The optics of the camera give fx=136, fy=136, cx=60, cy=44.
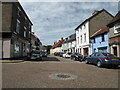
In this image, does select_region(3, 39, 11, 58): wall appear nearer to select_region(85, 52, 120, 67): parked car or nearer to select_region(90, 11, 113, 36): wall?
select_region(85, 52, 120, 67): parked car

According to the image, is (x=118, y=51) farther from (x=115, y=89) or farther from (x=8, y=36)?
(x=8, y=36)

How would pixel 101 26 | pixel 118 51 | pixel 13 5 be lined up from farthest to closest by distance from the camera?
pixel 101 26
pixel 13 5
pixel 118 51

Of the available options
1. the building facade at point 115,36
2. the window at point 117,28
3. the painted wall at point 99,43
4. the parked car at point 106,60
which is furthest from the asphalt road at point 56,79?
the painted wall at point 99,43

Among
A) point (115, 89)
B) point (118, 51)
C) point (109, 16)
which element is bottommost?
point (115, 89)

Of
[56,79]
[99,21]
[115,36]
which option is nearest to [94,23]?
[99,21]

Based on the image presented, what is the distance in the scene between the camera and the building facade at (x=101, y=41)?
2258 centimetres

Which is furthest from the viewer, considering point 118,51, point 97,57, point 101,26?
point 101,26

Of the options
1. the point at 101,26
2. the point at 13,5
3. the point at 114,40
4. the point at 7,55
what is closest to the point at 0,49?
the point at 7,55

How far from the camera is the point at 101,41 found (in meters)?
24.4

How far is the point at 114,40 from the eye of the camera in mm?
19578

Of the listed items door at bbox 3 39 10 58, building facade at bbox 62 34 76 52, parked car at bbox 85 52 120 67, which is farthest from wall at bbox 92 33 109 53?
building facade at bbox 62 34 76 52

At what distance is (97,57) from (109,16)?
20.8 metres

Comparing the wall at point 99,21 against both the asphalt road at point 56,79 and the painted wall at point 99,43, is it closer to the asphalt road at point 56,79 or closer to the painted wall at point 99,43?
the painted wall at point 99,43

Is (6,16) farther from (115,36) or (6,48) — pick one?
(115,36)
